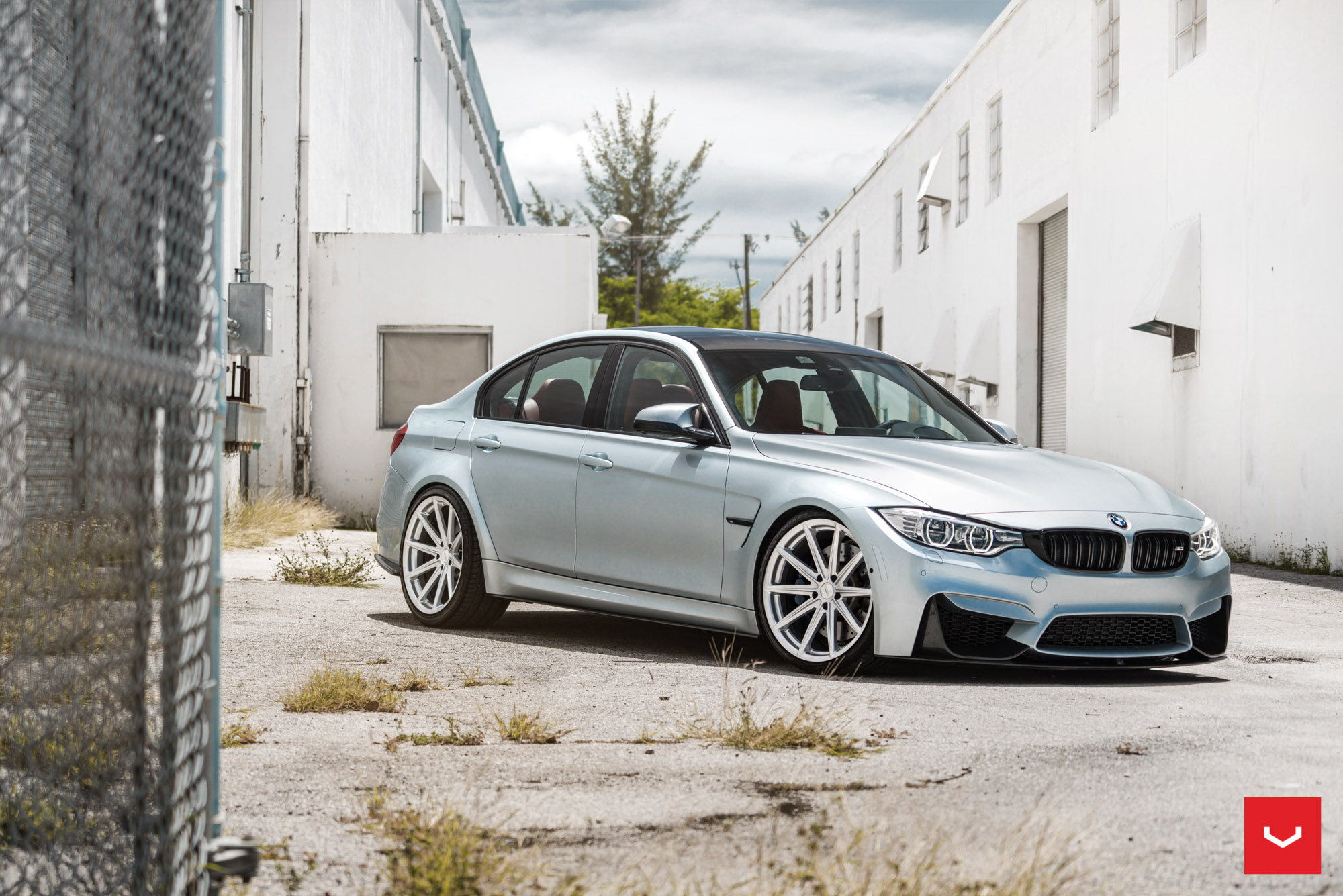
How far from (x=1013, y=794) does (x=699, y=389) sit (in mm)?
3361

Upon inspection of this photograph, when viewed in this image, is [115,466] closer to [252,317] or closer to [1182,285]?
[252,317]

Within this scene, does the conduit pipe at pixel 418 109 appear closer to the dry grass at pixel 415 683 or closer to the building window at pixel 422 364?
the building window at pixel 422 364

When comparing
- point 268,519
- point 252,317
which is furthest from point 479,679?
point 268,519

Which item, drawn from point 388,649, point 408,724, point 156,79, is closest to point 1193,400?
point 388,649

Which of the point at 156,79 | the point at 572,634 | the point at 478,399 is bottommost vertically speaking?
the point at 572,634

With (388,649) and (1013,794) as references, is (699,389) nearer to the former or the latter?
(388,649)

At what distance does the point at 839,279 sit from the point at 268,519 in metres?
25.9

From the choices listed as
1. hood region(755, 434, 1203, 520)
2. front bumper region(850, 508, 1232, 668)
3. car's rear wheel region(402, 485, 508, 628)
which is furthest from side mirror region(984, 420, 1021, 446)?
car's rear wheel region(402, 485, 508, 628)

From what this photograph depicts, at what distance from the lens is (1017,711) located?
4730 millimetres

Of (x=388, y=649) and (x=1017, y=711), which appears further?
(x=388, y=649)

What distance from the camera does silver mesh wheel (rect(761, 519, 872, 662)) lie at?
18.3 ft

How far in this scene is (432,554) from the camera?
7.48 meters

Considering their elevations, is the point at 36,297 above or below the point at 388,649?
above

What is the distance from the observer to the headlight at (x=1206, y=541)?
230 inches
